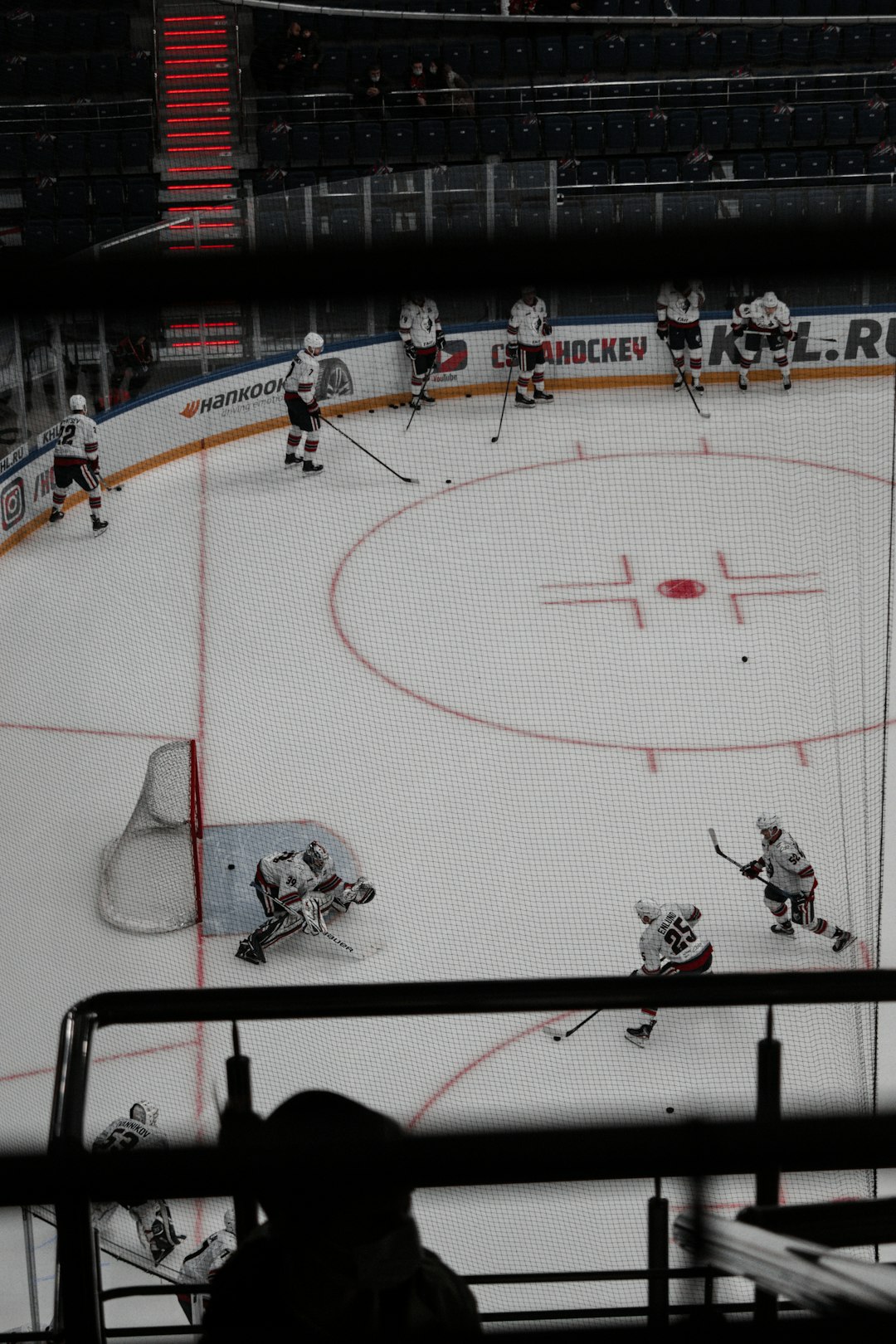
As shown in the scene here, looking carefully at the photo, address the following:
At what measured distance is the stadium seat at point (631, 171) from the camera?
13789 millimetres

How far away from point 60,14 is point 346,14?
2.53 metres

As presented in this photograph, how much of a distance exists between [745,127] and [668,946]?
33.3ft

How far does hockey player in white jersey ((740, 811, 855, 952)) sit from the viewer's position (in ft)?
21.4

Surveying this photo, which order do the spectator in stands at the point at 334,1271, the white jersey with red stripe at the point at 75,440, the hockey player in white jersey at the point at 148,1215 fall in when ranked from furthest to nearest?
the white jersey with red stripe at the point at 75,440 → the hockey player in white jersey at the point at 148,1215 → the spectator in stands at the point at 334,1271

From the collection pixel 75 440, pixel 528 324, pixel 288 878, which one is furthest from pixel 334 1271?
pixel 528 324

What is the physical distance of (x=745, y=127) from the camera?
14203mm

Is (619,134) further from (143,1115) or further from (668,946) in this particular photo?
(143,1115)

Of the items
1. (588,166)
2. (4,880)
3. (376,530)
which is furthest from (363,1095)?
(588,166)

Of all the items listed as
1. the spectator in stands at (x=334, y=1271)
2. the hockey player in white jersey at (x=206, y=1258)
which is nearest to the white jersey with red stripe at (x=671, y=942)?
the hockey player in white jersey at (x=206, y=1258)

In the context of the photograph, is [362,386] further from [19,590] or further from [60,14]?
[60,14]

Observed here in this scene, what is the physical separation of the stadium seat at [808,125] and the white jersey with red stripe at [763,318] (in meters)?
2.67

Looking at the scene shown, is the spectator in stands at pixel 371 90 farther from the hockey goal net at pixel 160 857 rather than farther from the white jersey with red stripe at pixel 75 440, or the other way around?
the hockey goal net at pixel 160 857

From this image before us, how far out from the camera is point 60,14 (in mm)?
14430

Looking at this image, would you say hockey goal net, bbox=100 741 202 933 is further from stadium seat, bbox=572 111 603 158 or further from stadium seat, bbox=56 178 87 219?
stadium seat, bbox=572 111 603 158
